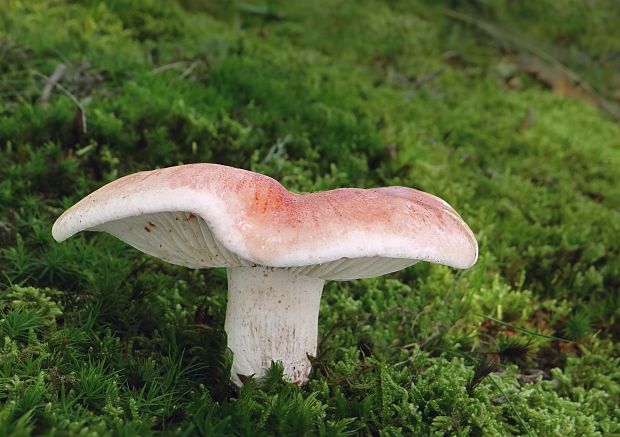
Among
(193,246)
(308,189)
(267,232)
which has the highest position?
Result: (267,232)

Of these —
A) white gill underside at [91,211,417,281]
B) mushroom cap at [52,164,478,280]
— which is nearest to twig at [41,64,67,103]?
white gill underside at [91,211,417,281]

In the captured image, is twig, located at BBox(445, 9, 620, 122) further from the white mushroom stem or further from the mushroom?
the white mushroom stem

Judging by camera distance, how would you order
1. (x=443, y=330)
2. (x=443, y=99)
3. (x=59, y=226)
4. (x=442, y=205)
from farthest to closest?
(x=443, y=99) < (x=443, y=330) < (x=442, y=205) < (x=59, y=226)

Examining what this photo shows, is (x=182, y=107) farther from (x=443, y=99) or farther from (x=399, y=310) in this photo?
(x=443, y=99)

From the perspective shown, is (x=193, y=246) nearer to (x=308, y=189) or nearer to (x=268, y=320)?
(x=268, y=320)

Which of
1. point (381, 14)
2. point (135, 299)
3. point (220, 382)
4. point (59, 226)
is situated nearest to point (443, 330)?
point (220, 382)

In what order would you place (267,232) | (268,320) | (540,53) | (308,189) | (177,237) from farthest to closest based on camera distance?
(540,53), (308,189), (268,320), (177,237), (267,232)

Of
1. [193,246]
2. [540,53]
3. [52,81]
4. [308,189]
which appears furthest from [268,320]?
[540,53]

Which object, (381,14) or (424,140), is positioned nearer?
(424,140)
